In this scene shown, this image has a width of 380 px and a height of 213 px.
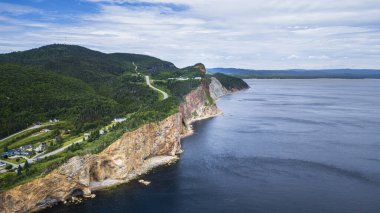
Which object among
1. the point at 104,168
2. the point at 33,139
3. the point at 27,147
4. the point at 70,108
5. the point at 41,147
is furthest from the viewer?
the point at 70,108

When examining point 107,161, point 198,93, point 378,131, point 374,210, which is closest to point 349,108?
point 378,131

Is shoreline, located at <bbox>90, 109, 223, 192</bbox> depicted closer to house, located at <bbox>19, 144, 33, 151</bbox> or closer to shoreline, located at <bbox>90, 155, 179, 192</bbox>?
shoreline, located at <bbox>90, 155, 179, 192</bbox>

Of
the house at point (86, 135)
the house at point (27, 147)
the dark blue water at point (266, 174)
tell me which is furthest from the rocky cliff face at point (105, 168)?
the house at point (27, 147)

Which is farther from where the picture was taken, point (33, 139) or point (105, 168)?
point (33, 139)

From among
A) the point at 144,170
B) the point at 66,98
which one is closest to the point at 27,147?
the point at 144,170

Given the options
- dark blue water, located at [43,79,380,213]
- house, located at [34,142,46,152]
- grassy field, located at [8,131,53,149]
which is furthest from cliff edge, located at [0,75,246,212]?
grassy field, located at [8,131,53,149]

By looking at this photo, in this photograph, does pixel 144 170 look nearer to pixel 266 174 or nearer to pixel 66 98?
pixel 266 174

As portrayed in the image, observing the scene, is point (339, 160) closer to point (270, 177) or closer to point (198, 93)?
point (270, 177)
